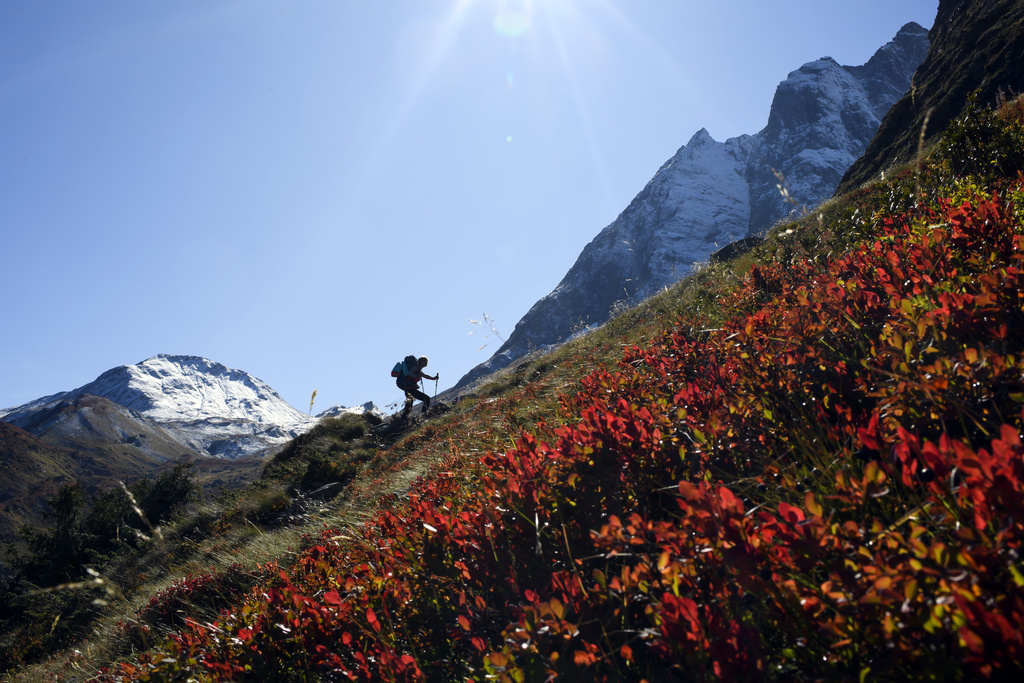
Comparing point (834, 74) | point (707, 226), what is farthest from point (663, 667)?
point (834, 74)

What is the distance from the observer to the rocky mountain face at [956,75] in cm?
1299

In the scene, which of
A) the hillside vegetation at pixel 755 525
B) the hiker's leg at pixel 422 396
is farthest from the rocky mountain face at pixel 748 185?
the hillside vegetation at pixel 755 525

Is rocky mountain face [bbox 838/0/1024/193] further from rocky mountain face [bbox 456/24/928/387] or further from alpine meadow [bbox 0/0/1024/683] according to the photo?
rocky mountain face [bbox 456/24/928/387]

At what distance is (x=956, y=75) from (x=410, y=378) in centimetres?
2078

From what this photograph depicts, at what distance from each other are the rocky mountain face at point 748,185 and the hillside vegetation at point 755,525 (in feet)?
447

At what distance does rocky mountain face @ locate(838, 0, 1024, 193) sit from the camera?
1299 centimetres

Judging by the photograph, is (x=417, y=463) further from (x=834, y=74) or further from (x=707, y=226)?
(x=834, y=74)

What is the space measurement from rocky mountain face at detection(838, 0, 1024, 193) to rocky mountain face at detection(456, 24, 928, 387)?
12381cm

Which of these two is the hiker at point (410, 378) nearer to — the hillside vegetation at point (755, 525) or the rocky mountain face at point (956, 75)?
the hillside vegetation at point (755, 525)

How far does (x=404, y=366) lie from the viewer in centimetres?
1476

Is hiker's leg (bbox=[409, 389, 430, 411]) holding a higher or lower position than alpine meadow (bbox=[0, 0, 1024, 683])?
higher

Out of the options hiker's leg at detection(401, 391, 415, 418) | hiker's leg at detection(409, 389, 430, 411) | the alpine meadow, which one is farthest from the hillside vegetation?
hiker's leg at detection(409, 389, 430, 411)

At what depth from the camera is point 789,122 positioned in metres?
177

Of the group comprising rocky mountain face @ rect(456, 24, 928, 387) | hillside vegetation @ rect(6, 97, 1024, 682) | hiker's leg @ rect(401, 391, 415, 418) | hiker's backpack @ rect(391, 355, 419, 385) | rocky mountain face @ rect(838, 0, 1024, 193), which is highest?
rocky mountain face @ rect(456, 24, 928, 387)
